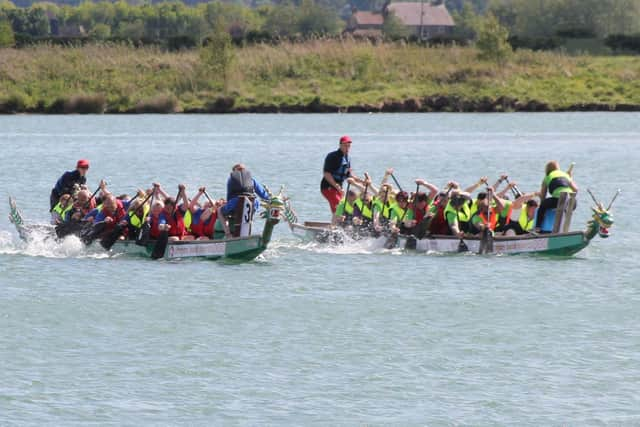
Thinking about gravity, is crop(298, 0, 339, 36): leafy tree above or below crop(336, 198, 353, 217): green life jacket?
above

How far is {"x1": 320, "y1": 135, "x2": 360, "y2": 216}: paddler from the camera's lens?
24.2m

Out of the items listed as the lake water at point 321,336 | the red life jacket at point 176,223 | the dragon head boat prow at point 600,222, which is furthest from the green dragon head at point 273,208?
the dragon head boat prow at point 600,222

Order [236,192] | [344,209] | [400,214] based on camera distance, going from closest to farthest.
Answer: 1. [236,192]
2. [400,214]
3. [344,209]

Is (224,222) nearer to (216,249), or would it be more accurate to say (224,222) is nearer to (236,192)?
(216,249)

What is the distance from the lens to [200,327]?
Answer: 730 inches

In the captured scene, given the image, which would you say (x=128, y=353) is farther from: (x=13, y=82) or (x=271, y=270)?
(x=13, y=82)

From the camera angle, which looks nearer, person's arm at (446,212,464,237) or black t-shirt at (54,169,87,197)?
person's arm at (446,212,464,237)

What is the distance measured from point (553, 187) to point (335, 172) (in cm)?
418

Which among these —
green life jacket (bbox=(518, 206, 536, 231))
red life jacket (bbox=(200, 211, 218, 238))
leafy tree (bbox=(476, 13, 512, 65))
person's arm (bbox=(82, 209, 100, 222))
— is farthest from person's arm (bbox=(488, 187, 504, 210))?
leafy tree (bbox=(476, 13, 512, 65))

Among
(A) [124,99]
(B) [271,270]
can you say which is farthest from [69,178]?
(A) [124,99]

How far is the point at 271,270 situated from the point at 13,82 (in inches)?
1810

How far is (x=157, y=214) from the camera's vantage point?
2245cm

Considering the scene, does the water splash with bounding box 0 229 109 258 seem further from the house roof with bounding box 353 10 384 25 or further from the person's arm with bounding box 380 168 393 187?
the house roof with bounding box 353 10 384 25

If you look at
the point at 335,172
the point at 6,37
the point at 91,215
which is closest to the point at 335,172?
the point at 335,172
